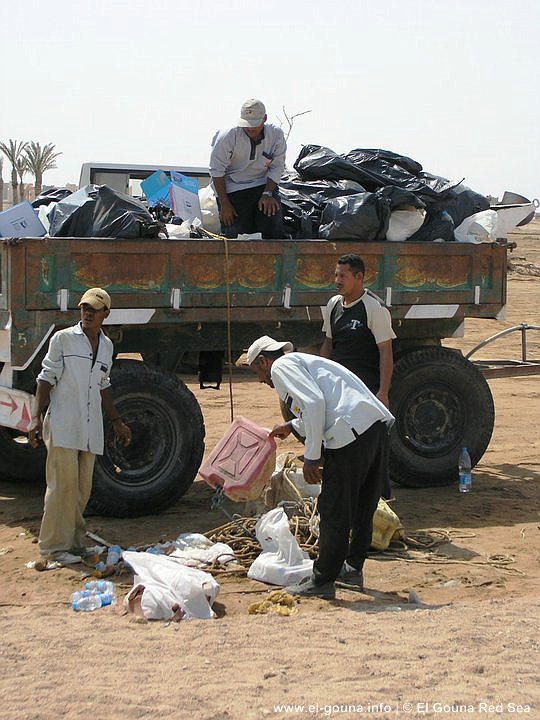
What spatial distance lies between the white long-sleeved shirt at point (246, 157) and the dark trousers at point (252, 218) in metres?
0.05

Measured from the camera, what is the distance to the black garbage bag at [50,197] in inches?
325

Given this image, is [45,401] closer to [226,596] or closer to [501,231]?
[226,596]

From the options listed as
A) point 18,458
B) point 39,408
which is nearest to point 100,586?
point 39,408

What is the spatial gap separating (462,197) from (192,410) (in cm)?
283

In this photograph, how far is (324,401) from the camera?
5.32 metres

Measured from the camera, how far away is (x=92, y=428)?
6422mm

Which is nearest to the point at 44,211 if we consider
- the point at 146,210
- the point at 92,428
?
the point at 146,210

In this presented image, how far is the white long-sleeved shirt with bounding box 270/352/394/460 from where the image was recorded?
208 inches

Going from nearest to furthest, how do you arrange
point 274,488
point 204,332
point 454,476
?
point 274,488 → point 204,332 → point 454,476

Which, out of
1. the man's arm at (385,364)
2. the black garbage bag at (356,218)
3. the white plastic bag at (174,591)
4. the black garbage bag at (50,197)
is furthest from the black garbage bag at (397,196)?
the white plastic bag at (174,591)

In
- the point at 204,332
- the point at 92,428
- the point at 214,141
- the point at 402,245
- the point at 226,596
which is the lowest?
the point at 226,596

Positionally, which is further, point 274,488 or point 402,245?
point 402,245

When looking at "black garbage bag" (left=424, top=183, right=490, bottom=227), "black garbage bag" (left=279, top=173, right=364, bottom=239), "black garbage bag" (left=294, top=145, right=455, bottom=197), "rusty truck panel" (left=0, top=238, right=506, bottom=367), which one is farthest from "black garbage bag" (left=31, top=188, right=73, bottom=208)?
"black garbage bag" (left=424, top=183, right=490, bottom=227)

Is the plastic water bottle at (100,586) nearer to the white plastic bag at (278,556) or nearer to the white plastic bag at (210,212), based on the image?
the white plastic bag at (278,556)
